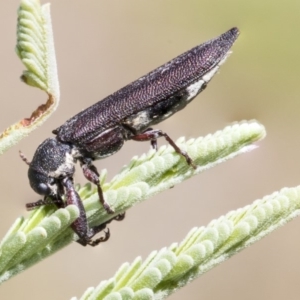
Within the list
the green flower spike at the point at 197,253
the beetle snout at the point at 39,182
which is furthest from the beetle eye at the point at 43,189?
the green flower spike at the point at 197,253

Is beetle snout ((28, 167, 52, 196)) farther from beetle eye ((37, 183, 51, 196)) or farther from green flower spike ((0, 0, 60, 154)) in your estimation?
green flower spike ((0, 0, 60, 154))

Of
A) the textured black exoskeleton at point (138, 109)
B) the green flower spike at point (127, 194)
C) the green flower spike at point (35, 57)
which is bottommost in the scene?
the green flower spike at point (127, 194)

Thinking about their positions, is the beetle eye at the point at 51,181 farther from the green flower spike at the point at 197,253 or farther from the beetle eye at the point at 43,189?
the green flower spike at the point at 197,253

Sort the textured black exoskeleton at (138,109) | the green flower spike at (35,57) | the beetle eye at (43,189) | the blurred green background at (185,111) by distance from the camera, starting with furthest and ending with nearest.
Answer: the blurred green background at (185,111) < the textured black exoskeleton at (138,109) < the beetle eye at (43,189) < the green flower spike at (35,57)

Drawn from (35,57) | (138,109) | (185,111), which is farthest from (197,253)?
(185,111)

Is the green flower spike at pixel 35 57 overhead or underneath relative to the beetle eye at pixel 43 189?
overhead

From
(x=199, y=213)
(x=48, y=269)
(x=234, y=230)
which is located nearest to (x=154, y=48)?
(x=199, y=213)

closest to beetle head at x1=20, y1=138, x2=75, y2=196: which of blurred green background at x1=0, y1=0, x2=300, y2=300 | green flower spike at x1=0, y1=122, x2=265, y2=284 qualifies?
green flower spike at x1=0, y1=122, x2=265, y2=284
